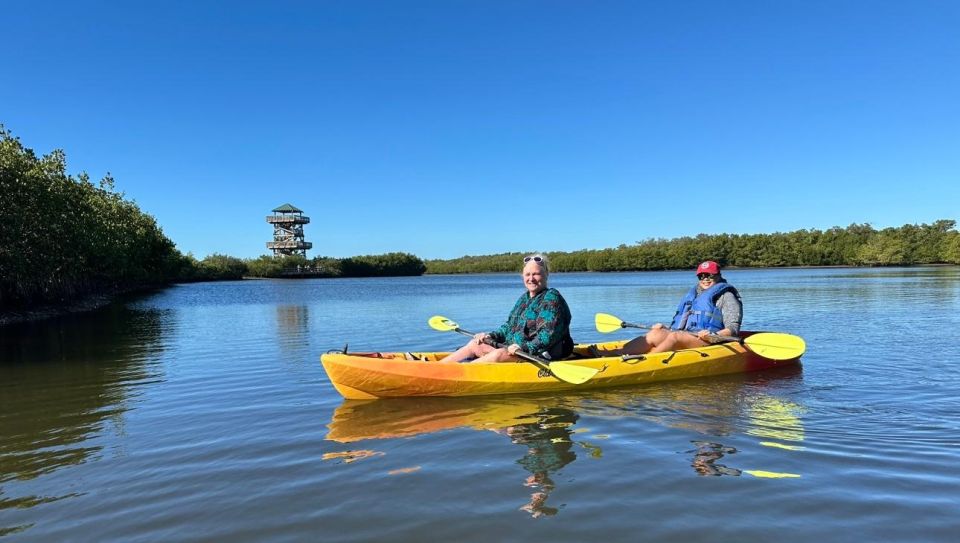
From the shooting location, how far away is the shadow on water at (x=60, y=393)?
19.3 feet

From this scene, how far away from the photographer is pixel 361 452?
596cm

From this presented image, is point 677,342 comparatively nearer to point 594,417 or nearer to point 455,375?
point 594,417

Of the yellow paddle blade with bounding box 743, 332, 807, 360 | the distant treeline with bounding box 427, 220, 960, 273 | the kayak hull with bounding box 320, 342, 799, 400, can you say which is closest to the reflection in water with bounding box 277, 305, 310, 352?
the kayak hull with bounding box 320, 342, 799, 400

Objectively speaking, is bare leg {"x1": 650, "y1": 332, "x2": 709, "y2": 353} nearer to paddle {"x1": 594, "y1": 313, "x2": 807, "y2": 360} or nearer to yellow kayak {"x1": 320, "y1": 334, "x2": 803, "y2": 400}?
paddle {"x1": 594, "y1": 313, "x2": 807, "y2": 360}

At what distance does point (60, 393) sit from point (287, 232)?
4272 inches

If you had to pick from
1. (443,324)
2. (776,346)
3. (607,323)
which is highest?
(443,324)

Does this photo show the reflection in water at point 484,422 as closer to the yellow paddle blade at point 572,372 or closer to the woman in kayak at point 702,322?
the yellow paddle blade at point 572,372

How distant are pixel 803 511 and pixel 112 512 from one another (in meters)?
5.17

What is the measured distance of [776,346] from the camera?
9883mm

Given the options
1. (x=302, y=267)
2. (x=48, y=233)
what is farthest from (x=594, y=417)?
(x=302, y=267)

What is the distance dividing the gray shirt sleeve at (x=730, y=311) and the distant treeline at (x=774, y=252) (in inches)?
3419

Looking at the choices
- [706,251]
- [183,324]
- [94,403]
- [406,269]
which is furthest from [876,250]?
[94,403]

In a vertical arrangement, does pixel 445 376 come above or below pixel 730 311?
below

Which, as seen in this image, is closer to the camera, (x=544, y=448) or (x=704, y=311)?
(x=544, y=448)
